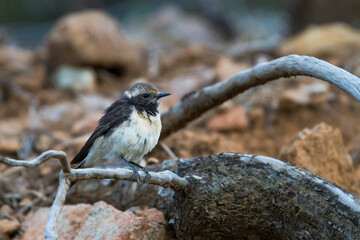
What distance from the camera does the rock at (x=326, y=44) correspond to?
870 cm

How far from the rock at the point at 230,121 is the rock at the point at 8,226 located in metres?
3.11

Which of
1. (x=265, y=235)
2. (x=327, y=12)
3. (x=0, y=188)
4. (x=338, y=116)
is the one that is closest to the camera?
(x=265, y=235)

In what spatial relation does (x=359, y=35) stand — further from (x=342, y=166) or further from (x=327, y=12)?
(x=342, y=166)

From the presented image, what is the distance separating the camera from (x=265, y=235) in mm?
3826

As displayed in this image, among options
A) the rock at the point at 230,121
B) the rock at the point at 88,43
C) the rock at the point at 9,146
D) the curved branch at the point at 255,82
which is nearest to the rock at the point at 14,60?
the rock at the point at 88,43

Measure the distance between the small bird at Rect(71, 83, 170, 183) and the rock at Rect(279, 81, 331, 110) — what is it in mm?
2829

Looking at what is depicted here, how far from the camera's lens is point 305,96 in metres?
7.25

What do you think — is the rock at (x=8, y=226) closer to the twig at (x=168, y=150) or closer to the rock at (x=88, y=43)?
the twig at (x=168, y=150)

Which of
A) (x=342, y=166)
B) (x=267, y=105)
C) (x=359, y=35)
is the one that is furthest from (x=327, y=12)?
(x=342, y=166)

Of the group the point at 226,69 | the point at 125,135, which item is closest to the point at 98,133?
the point at 125,135

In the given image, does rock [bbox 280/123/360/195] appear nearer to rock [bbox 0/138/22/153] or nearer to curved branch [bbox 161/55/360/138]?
curved branch [bbox 161/55/360/138]

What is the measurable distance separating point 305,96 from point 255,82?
9.32ft

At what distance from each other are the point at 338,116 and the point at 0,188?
475 cm

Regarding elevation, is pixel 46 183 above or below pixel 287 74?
below
